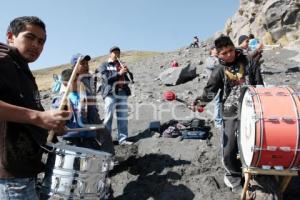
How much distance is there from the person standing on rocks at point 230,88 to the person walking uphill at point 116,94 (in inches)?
88.4

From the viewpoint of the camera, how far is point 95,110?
5.95 meters

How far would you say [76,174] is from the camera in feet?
12.8

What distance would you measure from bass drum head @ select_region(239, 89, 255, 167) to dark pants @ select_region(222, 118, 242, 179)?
9.5 inches

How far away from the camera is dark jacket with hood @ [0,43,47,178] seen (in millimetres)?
2543

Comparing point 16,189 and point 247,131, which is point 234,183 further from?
point 16,189

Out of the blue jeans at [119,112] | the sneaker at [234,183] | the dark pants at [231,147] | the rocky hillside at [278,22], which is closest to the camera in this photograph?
the dark pants at [231,147]

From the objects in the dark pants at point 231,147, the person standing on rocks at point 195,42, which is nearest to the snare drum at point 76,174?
the dark pants at point 231,147

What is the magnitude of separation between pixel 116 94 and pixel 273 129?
3.82 meters

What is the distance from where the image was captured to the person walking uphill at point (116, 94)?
7605 mm

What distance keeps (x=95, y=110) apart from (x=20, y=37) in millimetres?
3173

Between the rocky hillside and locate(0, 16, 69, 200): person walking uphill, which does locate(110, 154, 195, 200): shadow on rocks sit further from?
the rocky hillside

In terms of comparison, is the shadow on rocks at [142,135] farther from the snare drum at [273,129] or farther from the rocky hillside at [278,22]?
the rocky hillside at [278,22]

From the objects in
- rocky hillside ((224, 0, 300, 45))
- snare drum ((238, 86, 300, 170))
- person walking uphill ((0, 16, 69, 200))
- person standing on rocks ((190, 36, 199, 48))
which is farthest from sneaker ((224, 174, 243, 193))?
person standing on rocks ((190, 36, 199, 48))

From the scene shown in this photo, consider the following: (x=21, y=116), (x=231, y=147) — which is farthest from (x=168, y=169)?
(x=21, y=116)
